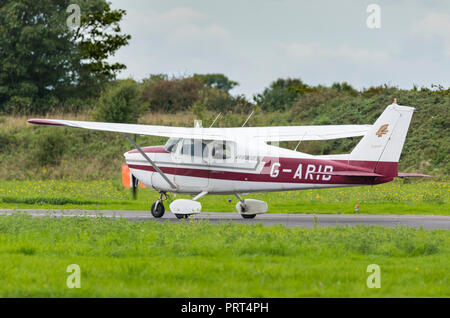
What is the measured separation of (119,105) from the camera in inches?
1497

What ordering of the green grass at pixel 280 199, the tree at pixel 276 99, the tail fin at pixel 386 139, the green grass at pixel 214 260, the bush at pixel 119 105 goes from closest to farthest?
the green grass at pixel 214 260
the tail fin at pixel 386 139
the green grass at pixel 280 199
the bush at pixel 119 105
the tree at pixel 276 99

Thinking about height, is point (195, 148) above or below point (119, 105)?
below

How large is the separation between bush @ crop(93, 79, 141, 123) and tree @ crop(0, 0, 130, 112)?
7568 millimetres

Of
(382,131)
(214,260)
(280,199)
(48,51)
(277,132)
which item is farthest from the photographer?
(48,51)

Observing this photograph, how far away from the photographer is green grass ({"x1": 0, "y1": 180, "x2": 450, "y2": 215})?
776 inches

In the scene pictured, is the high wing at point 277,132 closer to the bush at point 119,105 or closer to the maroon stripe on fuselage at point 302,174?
the maroon stripe on fuselage at point 302,174

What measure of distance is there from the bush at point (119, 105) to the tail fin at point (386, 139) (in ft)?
78.9

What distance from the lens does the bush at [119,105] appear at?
37906 mm

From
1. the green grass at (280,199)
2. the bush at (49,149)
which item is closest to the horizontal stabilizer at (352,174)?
the green grass at (280,199)

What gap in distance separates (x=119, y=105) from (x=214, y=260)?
96.5 ft

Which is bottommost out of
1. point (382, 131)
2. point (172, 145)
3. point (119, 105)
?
point (172, 145)

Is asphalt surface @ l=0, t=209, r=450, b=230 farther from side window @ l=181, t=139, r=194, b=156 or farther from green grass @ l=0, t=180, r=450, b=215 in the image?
side window @ l=181, t=139, r=194, b=156

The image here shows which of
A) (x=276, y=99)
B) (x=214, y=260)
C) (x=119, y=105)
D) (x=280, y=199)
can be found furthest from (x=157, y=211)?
(x=276, y=99)

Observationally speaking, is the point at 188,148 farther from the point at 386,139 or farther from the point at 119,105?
the point at 119,105
